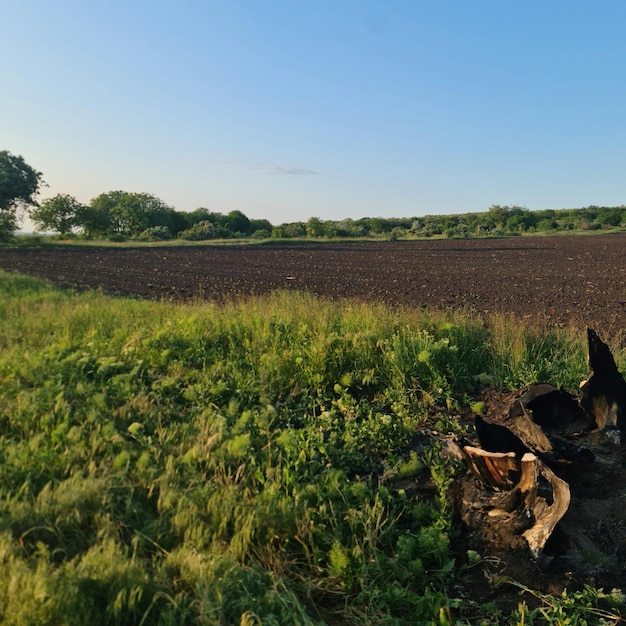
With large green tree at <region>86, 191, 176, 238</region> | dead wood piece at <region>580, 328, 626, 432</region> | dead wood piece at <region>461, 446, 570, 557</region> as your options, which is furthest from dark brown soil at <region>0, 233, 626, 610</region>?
large green tree at <region>86, 191, 176, 238</region>

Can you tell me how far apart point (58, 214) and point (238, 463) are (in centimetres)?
5772

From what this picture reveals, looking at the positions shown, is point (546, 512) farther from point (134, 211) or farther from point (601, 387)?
point (134, 211)

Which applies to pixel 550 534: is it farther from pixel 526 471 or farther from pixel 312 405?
pixel 312 405

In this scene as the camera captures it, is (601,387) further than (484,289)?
No

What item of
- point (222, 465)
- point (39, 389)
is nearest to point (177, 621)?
point (222, 465)

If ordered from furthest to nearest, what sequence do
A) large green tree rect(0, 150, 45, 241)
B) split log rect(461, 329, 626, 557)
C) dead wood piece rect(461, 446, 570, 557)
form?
1. large green tree rect(0, 150, 45, 241)
2. split log rect(461, 329, 626, 557)
3. dead wood piece rect(461, 446, 570, 557)

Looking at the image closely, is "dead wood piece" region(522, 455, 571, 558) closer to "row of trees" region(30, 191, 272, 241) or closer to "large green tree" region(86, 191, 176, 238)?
"row of trees" region(30, 191, 272, 241)

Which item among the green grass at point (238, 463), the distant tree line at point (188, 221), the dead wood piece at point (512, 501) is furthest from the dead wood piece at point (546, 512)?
the distant tree line at point (188, 221)

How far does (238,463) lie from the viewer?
4.07m

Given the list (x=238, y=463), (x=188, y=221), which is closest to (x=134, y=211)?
(x=188, y=221)

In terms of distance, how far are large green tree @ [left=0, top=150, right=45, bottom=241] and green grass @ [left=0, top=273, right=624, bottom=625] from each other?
4621 cm

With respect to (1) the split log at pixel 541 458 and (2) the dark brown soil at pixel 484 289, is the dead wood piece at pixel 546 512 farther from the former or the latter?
(2) the dark brown soil at pixel 484 289

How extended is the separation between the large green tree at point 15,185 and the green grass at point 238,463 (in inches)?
1819

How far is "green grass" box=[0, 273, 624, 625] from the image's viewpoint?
273 centimetres
